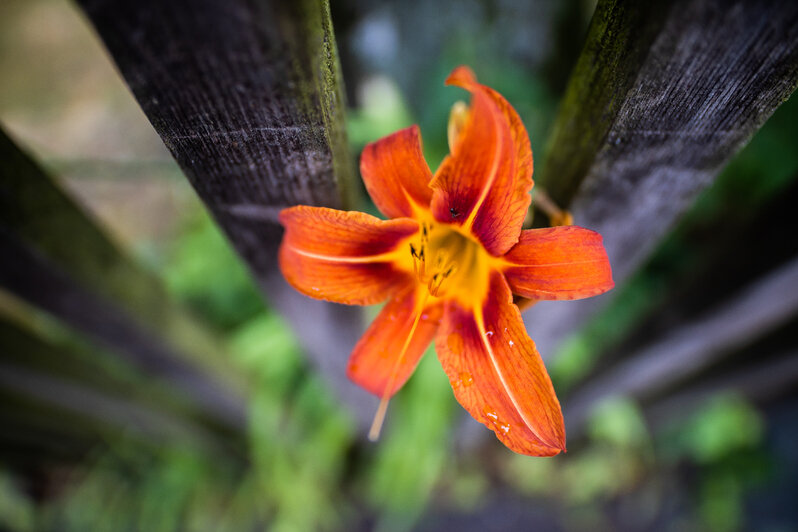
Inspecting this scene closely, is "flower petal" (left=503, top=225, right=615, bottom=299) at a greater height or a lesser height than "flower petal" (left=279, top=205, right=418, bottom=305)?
greater

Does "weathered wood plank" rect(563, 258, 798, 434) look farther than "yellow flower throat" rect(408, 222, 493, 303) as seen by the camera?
Yes

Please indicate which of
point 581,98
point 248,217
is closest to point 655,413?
point 581,98

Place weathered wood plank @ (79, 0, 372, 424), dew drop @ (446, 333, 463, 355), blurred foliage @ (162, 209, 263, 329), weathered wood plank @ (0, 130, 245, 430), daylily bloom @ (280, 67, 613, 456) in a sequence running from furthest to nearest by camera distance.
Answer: blurred foliage @ (162, 209, 263, 329) < weathered wood plank @ (0, 130, 245, 430) < dew drop @ (446, 333, 463, 355) < daylily bloom @ (280, 67, 613, 456) < weathered wood plank @ (79, 0, 372, 424)

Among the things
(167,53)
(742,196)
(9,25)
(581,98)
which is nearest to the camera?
(167,53)

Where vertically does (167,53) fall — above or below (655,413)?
above

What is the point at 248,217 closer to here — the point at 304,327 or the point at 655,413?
the point at 304,327

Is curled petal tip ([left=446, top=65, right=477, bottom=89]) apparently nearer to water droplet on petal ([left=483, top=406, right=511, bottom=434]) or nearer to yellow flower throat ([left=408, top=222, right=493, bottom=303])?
yellow flower throat ([left=408, top=222, right=493, bottom=303])

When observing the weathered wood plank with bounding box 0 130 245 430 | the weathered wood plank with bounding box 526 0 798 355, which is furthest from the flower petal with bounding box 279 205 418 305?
the weathered wood plank with bounding box 0 130 245 430
